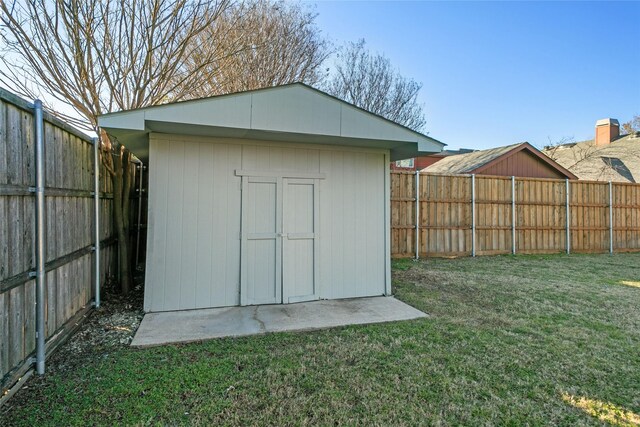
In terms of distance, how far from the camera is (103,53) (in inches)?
193

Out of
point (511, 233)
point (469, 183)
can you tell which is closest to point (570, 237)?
point (511, 233)

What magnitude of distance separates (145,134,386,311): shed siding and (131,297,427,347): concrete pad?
0.26 m

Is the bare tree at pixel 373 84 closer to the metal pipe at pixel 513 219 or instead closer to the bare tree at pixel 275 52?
the bare tree at pixel 275 52

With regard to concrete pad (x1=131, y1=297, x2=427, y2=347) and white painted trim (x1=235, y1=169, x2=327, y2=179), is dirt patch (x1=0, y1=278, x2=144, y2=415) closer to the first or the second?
concrete pad (x1=131, y1=297, x2=427, y2=347)

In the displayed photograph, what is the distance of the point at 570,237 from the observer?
397 inches

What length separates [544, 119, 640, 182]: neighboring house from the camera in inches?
648

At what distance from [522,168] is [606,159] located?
732 cm

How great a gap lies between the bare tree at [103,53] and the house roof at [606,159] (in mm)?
18746

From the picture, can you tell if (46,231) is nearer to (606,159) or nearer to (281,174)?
(281,174)

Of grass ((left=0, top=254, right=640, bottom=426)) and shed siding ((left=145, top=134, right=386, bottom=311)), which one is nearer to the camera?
grass ((left=0, top=254, right=640, bottom=426))

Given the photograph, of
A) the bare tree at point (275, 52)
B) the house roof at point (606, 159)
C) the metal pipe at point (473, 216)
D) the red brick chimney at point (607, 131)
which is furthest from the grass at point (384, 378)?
the red brick chimney at point (607, 131)

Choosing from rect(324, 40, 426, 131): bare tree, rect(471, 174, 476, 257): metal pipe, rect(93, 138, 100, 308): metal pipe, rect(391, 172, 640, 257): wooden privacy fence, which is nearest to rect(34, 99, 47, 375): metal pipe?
rect(93, 138, 100, 308): metal pipe

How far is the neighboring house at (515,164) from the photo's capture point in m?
12.6

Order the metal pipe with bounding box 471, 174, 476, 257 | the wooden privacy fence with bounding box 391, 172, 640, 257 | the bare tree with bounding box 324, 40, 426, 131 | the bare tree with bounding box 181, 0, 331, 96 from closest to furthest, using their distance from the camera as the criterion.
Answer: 1. the bare tree with bounding box 181, 0, 331, 96
2. the wooden privacy fence with bounding box 391, 172, 640, 257
3. the metal pipe with bounding box 471, 174, 476, 257
4. the bare tree with bounding box 324, 40, 426, 131
